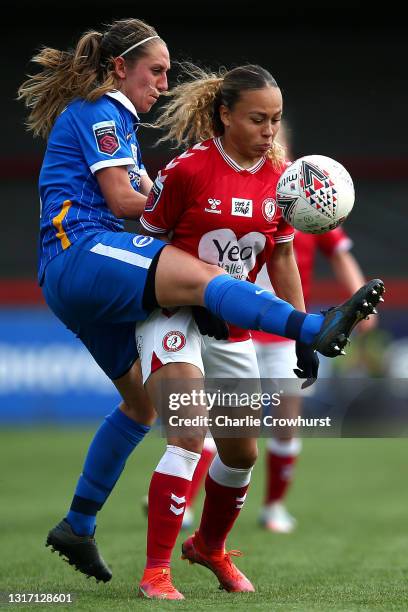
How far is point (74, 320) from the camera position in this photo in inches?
158

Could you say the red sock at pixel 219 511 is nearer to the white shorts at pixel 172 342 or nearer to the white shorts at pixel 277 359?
the white shorts at pixel 172 342

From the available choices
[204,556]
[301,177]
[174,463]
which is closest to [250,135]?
[301,177]

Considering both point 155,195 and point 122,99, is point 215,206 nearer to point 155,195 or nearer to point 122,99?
point 155,195

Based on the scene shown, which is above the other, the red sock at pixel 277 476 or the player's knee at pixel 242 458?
the player's knee at pixel 242 458

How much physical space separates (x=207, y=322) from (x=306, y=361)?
0.48 meters

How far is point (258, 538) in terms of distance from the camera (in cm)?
606

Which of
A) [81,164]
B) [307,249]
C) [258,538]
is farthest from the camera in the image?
[307,249]

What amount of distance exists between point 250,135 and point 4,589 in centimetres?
185

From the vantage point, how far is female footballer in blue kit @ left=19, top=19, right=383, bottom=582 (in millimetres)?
3582

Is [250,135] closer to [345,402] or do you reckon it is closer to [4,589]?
[345,402]

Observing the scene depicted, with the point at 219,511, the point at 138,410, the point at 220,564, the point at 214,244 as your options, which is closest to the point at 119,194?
the point at 214,244

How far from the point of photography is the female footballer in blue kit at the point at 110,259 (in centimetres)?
358

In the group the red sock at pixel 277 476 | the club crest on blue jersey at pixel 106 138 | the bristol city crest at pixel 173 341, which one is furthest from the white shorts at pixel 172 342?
the red sock at pixel 277 476

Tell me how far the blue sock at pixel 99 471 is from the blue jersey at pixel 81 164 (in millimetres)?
707
